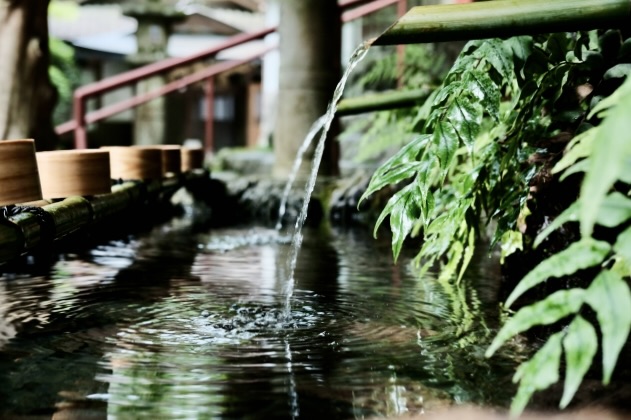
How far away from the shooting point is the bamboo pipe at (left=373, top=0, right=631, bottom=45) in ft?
8.44

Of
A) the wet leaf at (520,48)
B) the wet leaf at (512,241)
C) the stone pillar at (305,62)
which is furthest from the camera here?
the stone pillar at (305,62)

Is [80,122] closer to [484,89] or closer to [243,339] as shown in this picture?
[243,339]

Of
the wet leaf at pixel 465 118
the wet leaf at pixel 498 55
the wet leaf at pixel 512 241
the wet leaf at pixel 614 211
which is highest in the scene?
the wet leaf at pixel 498 55

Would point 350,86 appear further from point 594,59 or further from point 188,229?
point 594,59

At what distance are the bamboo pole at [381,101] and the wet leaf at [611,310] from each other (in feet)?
10.5

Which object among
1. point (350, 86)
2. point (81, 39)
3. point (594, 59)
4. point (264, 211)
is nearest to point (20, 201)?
point (594, 59)

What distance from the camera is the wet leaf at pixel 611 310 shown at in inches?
66.1

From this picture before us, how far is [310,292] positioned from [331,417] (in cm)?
199

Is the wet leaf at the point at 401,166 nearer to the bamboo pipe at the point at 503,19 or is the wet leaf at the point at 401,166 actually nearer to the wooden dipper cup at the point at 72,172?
the bamboo pipe at the point at 503,19

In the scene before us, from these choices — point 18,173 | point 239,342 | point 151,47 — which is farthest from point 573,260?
point 151,47

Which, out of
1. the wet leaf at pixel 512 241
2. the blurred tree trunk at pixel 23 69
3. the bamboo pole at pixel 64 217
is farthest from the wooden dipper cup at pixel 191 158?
the wet leaf at pixel 512 241

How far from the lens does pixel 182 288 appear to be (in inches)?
173

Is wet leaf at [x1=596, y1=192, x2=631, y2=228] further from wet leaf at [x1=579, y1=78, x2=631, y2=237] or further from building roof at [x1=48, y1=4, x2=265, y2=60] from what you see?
building roof at [x1=48, y1=4, x2=265, y2=60]

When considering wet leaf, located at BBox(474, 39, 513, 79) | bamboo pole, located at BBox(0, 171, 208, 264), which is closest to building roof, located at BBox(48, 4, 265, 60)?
bamboo pole, located at BBox(0, 171, 208, 264)
